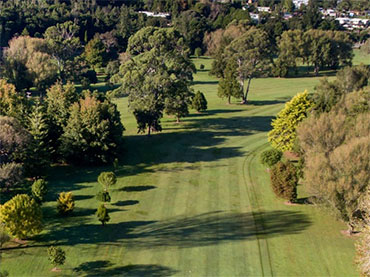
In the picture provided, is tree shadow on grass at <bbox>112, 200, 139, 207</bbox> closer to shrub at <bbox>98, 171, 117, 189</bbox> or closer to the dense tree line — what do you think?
shrub at <bbox>98, 171, 117, 189</bbox>

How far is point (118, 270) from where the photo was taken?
32.8 m

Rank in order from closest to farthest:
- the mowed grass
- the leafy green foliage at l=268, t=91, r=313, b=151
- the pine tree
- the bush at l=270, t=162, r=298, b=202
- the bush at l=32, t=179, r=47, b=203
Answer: the mowed grass, the bush at l=32, t=179, r=47, b=203, the bush at l=270, t=162, r=298, b=202, the leafy green foliage at l=268, t=91, r=313, b=151, the pine tree

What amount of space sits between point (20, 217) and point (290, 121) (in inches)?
1475

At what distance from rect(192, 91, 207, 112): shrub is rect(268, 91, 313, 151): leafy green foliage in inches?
942

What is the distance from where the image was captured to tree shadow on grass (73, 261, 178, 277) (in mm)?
32406

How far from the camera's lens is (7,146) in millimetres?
44750

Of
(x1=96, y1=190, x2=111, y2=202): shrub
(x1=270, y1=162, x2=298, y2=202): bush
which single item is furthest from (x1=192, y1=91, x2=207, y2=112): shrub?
(x1=96, y1=190, x2=111, y2=202): shrub

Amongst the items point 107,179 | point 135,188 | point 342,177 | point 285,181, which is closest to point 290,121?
point 285,181

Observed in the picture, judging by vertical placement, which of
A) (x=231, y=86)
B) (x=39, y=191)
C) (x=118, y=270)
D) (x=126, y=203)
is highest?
(x=231, y=86)

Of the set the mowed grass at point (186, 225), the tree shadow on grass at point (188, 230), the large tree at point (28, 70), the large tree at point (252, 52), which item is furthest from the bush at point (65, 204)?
the large tree at point (28, 70)

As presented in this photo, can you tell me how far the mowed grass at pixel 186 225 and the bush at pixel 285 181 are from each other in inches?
53.4

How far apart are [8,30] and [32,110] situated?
301 ft

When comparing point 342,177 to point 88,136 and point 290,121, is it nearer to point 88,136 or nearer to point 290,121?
point 290,121

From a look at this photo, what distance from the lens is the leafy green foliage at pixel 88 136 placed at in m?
52.2
